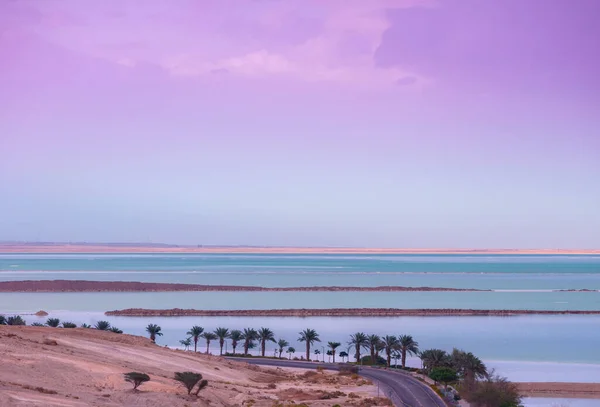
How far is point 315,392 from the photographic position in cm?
4056

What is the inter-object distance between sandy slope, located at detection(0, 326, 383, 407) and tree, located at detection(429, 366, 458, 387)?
4823mm

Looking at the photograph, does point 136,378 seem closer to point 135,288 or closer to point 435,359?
point 435,359

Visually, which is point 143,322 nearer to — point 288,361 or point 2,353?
point 288,361

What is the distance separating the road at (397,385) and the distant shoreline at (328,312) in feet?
119

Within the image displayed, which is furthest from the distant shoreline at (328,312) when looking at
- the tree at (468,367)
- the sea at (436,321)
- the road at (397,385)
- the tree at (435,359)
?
the tree at (468,367)

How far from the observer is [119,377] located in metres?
35.9

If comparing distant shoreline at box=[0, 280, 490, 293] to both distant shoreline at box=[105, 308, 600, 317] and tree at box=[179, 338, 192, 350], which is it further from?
tree at box=[179, 338, 192, 350]

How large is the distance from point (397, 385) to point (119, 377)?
1913cm

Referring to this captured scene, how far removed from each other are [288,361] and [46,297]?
2905 inches

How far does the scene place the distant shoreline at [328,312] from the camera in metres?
94.8

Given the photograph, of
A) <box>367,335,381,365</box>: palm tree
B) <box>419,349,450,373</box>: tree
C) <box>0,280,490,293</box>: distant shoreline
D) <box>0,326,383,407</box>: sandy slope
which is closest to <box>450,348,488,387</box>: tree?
<box>419,349,450,373</box>: tree

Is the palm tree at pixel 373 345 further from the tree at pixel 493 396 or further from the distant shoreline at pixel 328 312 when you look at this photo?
the distant shoreline at pixel 328 312

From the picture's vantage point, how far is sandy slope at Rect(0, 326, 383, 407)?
30.2 m

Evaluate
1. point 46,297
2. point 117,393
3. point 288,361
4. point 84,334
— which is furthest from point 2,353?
point 46,297
